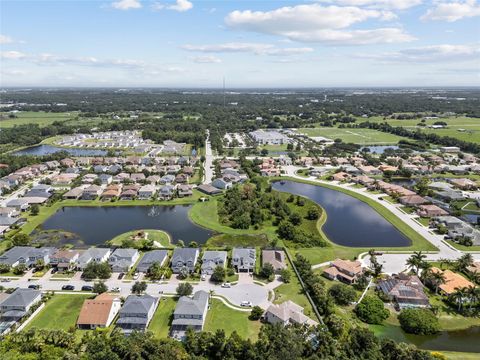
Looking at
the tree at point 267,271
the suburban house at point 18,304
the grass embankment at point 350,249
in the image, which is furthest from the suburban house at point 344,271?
the suburban house at point 18,304

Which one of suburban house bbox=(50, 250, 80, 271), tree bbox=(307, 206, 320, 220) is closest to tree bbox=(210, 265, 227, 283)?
suburban house bbox=(50, 250, 80, 271)

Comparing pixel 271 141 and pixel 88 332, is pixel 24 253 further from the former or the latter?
pixel 271 141

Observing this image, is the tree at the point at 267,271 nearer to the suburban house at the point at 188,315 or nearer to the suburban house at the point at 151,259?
the suburban house at the point at 188,315

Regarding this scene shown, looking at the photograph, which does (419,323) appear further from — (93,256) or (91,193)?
(91,193)

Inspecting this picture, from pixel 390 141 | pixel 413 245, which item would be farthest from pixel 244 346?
pixel 390 141

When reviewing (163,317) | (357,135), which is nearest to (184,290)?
(163,317)

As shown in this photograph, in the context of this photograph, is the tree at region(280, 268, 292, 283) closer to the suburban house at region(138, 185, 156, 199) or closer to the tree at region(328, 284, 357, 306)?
the tree at region(328, 284, 357, 306)
